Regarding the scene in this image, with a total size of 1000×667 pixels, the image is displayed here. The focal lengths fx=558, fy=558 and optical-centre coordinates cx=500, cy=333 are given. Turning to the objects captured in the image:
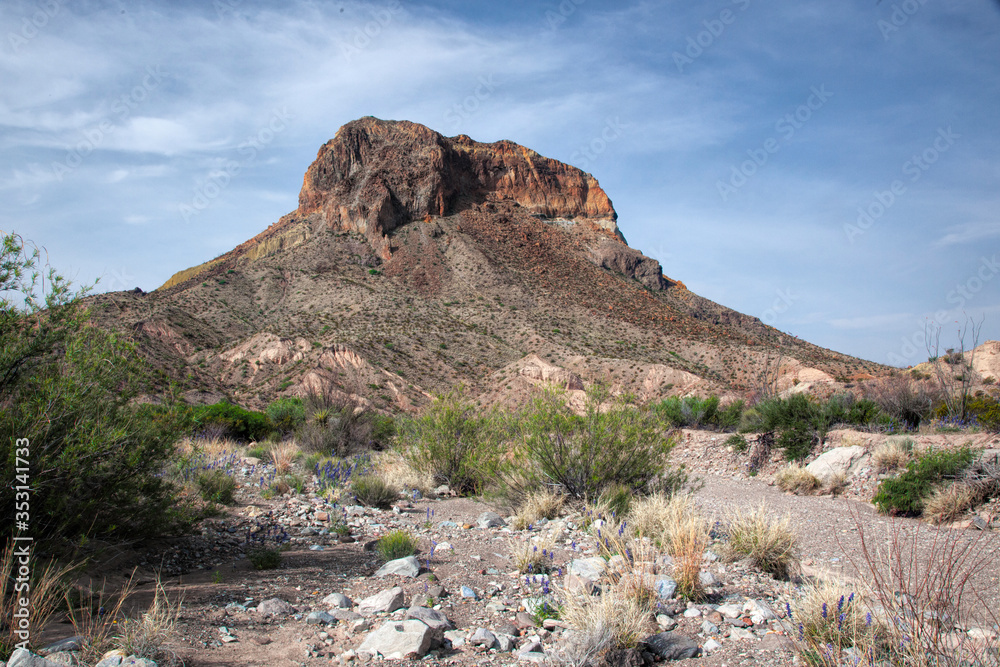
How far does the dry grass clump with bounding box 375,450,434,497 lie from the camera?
11.8m

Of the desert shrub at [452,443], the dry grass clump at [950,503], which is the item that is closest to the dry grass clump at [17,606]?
the desert shrub at [452,443]

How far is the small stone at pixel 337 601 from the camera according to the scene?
16.3 ft

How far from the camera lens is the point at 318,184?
252ft

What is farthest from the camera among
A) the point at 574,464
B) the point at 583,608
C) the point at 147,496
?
the point at 574,464

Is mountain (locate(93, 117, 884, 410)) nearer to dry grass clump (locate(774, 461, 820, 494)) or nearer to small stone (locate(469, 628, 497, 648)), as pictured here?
dry grass clump (locate(774, 461, 820, 494))

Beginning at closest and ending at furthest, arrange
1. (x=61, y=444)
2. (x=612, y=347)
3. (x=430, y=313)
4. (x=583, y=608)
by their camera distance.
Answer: (x=583, y=608)
(x=61, y=444)
(x=612, y=347)
(x=430, y=313)

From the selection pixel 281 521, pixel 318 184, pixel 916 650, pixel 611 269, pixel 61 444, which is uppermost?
pixel 318 184

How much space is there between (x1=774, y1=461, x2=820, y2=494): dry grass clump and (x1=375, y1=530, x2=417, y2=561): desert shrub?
11.2 meters

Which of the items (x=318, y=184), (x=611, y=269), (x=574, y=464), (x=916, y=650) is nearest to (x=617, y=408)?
(x=574, y=464)

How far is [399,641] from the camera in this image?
4.09 metres

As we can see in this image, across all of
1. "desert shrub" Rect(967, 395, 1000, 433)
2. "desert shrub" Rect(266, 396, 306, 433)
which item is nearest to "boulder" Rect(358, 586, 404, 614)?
"desert shrub" Rect(967, 395, 1000, 433)

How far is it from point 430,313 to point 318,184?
3783cm

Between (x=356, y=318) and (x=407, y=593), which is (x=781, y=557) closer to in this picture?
(x=407, y=593)

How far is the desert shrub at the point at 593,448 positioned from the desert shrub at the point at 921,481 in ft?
15.6
